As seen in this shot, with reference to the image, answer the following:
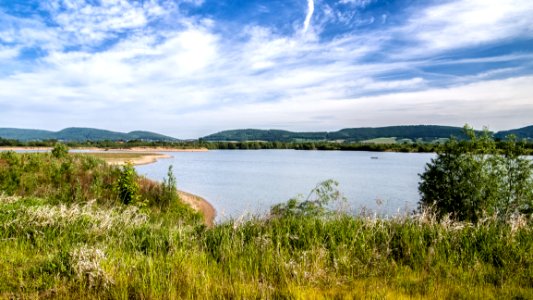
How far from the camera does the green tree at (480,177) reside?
1977cm

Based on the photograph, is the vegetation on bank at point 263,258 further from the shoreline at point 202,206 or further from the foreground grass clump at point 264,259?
the shoreline at point 202,206

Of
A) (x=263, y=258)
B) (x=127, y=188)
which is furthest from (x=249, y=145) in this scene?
(x=263, y=258)

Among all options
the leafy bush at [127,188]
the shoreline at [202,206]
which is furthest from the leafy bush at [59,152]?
the leafy bush at [127,188]

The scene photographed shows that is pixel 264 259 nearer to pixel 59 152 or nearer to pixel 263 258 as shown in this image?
pixel 263 258

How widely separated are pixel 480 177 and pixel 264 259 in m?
19.2

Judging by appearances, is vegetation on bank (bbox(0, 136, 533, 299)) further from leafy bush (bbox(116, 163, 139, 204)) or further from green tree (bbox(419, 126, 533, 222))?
green tree (bbox(419, 126, 533, 222))

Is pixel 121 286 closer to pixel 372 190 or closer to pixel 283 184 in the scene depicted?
pixel 372 190

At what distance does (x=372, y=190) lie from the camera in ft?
122

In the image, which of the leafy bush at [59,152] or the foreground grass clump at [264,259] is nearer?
the foreground grass clump at [264,259]

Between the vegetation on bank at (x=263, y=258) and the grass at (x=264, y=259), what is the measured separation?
2 cm

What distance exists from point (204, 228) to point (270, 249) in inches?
77.7

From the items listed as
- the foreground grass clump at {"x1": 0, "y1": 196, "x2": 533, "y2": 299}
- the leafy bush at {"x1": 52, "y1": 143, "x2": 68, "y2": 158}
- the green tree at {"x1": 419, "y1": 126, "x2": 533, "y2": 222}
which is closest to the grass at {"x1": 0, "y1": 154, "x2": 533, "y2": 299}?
the foreground grass clump at {"x1": 0, "y1": 196, "x2": 533, "y2": 299}

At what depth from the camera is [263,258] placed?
17.0 ft

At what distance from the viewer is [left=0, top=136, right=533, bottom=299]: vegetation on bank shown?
4.25 m
